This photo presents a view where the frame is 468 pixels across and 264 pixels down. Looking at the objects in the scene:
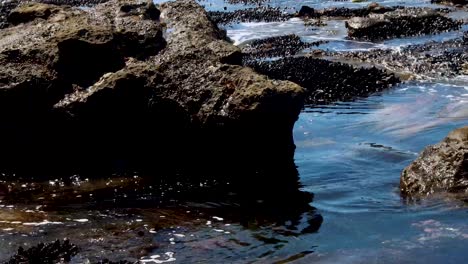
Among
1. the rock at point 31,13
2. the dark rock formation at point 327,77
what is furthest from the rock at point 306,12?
the rock at point 31,13

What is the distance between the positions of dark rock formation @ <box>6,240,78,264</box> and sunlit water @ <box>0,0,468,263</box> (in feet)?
0.51

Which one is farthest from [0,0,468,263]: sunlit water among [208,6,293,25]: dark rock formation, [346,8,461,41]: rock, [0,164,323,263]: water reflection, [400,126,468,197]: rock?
[208,6,293,25]: dark rock formation

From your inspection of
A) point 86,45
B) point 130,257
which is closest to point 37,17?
point 86,45

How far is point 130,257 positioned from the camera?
7.94 m

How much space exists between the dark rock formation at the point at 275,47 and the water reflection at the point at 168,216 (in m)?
12.8

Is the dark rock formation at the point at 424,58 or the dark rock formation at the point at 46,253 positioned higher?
the dark rock formation at the point at 424,58

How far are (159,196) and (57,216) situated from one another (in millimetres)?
1696

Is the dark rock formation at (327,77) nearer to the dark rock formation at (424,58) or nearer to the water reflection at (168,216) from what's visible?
the dark rock formation at (424,58)

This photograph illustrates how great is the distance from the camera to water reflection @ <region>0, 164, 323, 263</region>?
820cm

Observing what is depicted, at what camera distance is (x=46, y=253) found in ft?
26.2

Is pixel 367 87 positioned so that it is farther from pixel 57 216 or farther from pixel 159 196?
pixel 57 216

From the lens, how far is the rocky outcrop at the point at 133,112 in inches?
444

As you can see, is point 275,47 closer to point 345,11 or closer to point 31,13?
point 345,11

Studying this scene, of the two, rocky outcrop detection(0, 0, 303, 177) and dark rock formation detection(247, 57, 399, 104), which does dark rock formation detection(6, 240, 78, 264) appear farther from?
dark rock formation detection(247, 57, 399, 104)
